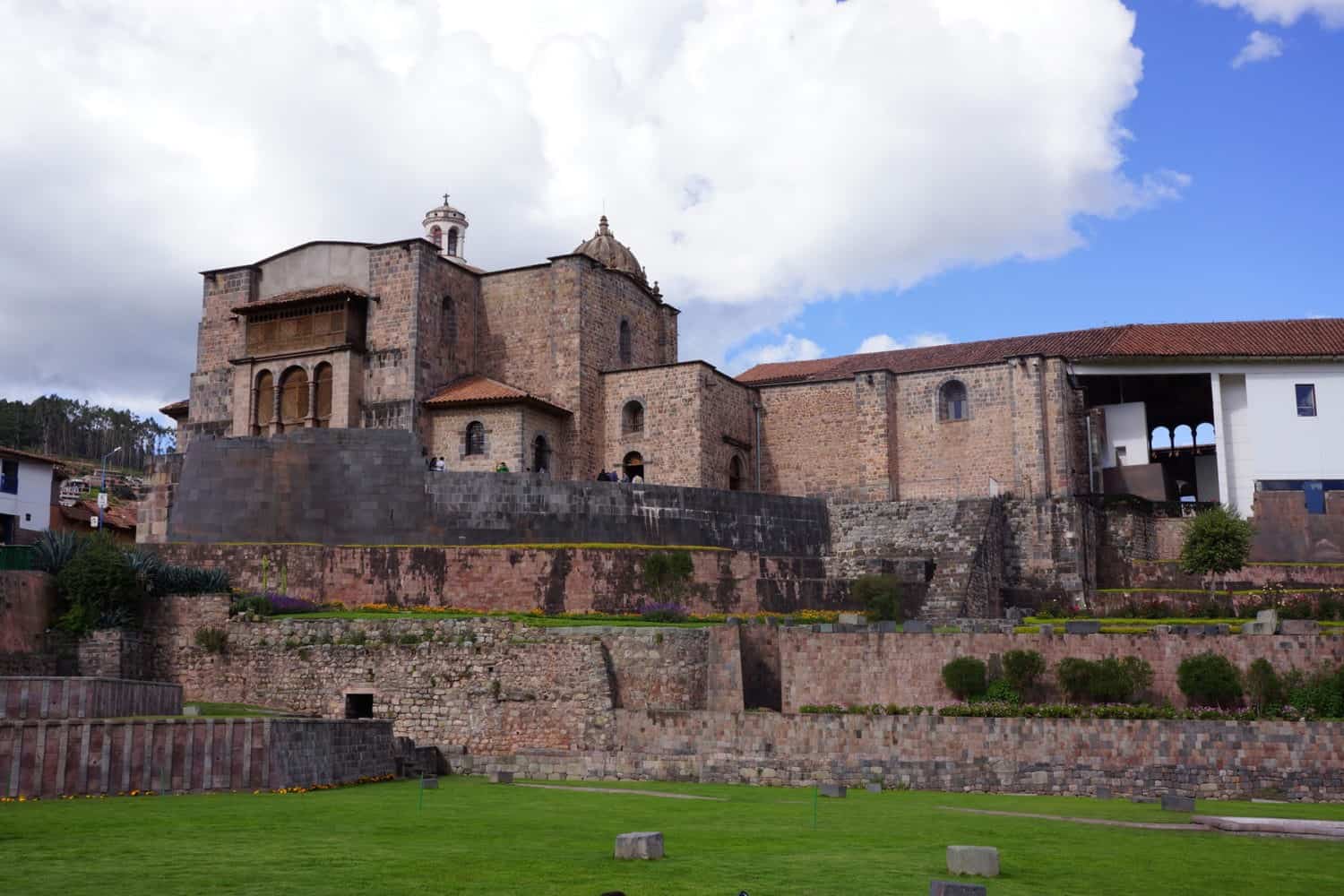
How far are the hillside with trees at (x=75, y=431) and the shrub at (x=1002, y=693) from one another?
236 feet

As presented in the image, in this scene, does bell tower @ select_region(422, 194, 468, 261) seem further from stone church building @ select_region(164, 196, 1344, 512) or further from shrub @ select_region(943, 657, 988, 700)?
shrub @ select_region(943, 657, 988, 700)

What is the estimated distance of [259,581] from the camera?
30.4 m

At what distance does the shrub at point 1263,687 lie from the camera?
22875 millimetres

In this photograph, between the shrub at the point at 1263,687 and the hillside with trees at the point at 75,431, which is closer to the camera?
the shrub at the point at 1263,687

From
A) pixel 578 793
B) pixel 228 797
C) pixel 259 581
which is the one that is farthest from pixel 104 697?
pixel 259 581

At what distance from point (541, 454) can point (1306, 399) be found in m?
23.6

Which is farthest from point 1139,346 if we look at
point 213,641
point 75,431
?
point 75,431

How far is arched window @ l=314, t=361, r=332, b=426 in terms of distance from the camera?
1588 inches

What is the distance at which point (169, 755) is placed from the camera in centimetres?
1820

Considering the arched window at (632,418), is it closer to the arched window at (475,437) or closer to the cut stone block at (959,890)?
the arched window at (475,437)

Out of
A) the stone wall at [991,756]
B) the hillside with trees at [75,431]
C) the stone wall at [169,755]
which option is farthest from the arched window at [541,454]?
the hillside with trees at [75,431]

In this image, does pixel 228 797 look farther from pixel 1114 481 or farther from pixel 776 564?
pixel 1114 481

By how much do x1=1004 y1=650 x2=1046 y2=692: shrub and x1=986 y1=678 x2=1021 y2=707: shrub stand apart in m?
0.11

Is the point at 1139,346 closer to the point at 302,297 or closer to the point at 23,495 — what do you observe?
the point at 302,297
